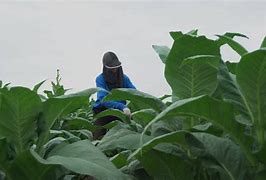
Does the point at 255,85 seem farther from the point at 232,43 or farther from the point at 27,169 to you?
the point at 27,169

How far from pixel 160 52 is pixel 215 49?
0.74 feet

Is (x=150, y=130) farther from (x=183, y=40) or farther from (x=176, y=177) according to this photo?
(x=183, y=40)

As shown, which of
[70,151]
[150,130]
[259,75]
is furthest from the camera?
[150,130]

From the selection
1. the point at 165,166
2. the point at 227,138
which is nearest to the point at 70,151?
the point at 165,166

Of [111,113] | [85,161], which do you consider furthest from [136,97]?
[111,113]

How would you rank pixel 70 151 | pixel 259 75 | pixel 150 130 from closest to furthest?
pixel 259 75 < pixel 70 151 < pixel 150 130

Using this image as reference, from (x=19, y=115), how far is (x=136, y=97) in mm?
303

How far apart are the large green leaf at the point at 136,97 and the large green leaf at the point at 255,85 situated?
0.25m

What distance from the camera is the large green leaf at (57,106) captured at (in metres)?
1.34

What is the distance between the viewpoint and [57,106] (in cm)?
136

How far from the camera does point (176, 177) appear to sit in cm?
134

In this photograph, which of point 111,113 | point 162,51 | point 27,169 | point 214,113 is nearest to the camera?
point 214,113

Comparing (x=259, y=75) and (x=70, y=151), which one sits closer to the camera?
(x=259, y=75)

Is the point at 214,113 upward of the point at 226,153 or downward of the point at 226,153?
upward
